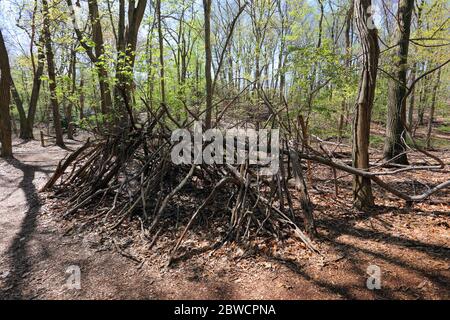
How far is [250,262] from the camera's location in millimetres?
2803

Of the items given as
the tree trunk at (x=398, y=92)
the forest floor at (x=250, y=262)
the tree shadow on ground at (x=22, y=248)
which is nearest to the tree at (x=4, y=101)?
the tree shadow on ground at (x=22, y=248)

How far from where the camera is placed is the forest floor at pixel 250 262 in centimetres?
238

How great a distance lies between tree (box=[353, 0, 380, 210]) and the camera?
335 cm

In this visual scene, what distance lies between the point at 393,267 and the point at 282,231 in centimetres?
115

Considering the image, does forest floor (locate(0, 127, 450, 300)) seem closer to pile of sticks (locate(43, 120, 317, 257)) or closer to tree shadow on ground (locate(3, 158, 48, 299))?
tree shadow on ground (locate(3, 158, 48, 299))

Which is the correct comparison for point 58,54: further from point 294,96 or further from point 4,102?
point 294,96

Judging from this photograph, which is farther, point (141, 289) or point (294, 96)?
point (294, 96)

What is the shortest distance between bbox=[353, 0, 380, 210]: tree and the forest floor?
30 cm

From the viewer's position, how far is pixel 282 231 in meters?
3.29

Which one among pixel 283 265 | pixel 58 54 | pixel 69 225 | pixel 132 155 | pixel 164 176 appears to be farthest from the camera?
pixel 58 54

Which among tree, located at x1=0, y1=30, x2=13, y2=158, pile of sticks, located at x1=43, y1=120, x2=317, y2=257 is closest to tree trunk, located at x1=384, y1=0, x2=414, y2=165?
pile of sticks, located at x1=43, y1=120, x2=317, y2=257

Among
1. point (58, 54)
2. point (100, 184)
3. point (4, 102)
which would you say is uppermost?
point (58, 54)

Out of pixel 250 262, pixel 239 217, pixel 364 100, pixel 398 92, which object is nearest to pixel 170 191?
pixel 239 217

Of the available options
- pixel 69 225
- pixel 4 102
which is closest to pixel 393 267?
pixel 69 225
